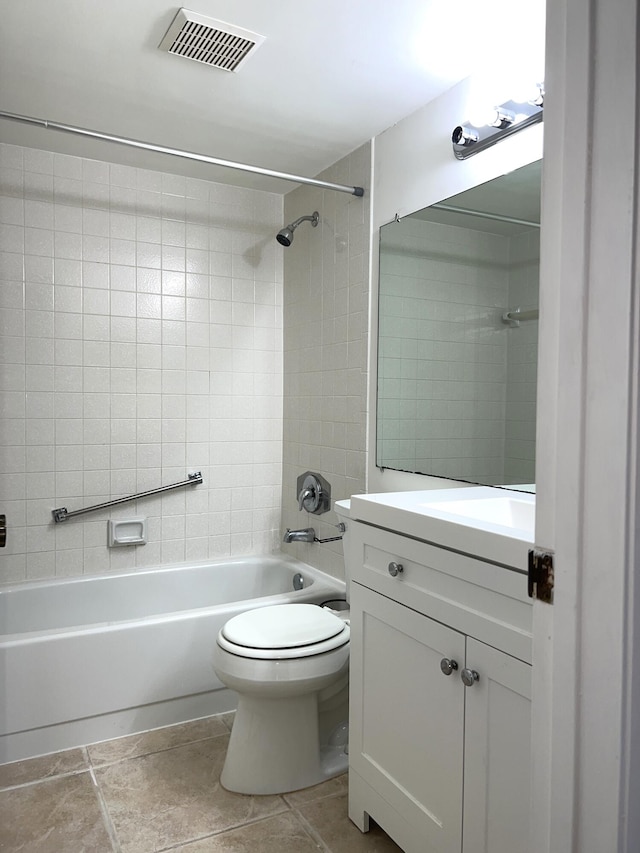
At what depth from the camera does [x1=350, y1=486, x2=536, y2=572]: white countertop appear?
1.24 meters

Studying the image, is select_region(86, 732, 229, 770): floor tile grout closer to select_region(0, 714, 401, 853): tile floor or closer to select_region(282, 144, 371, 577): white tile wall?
select_region(0, 714, 401, 853): tile floor

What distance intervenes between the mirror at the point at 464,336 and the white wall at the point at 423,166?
0.13 ft

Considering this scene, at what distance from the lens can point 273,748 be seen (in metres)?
1.94

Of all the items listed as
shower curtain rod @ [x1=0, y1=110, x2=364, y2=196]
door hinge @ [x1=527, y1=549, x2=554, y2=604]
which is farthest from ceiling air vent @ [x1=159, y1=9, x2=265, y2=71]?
door hinge @ [x1=527, y1=549, x2=554, y2=604]

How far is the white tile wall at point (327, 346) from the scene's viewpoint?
2.66 meters

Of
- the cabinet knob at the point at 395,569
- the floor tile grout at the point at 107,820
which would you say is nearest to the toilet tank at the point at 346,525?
the cabinet knob at the point at 395,569

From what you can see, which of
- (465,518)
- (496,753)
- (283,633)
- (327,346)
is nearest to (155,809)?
(283,633)

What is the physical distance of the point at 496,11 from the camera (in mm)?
1724

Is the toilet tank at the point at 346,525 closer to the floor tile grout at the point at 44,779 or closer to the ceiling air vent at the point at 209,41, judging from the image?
the floor tile grout at the point at 44,779

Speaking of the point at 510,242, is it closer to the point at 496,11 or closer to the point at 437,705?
the point at 496,11

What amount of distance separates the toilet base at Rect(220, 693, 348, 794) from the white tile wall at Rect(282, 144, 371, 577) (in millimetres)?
862

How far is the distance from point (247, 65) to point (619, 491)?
186cm

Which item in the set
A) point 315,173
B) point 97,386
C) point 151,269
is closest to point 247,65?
point 315,173

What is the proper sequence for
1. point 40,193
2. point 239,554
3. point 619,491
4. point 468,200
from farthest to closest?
1. point 239,554
2. point 40,193
3. point 468,200
4. point 619,491
